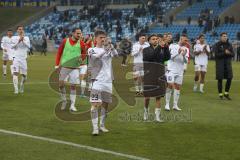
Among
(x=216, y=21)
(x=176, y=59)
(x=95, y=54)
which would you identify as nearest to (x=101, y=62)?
(x=95, y=54)

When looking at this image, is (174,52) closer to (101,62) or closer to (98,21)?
(101,62)

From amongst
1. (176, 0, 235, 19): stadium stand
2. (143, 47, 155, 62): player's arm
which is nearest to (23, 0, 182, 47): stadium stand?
(176, 0, 235, 19): stadium stand

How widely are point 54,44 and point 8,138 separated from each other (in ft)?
176

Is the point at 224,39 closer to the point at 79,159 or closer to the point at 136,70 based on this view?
the point at 136,70

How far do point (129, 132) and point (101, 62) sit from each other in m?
1.57

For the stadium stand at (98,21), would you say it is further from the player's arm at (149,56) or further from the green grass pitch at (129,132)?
the player's arm at (149,56)

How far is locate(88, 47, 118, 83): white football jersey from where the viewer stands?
10812mm

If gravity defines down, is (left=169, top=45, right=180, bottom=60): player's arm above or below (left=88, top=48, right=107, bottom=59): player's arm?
below

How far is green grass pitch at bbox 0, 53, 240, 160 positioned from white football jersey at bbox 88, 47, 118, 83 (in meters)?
1.17

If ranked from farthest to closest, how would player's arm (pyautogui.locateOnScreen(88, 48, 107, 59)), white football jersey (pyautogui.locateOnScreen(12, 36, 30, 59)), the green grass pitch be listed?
white football jersey (pyautogui.locateOnScreen(12, 36, 30, 59)) < player's arm (pyautogui.locateOnScreen(88, 48, 107, 59)) < the green grass pitch

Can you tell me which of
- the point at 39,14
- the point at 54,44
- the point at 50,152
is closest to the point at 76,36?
the point at 50,152

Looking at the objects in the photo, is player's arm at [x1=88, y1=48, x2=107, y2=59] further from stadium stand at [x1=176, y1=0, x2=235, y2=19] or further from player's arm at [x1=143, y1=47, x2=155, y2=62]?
stadium stand at [x1=176, y1=0, x2=235, y2=19]

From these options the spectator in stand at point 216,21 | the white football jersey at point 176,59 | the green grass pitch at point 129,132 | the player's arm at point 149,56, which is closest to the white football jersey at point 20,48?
the green grass pitch at point 129,132

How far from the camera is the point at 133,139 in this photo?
1047 centimetres
